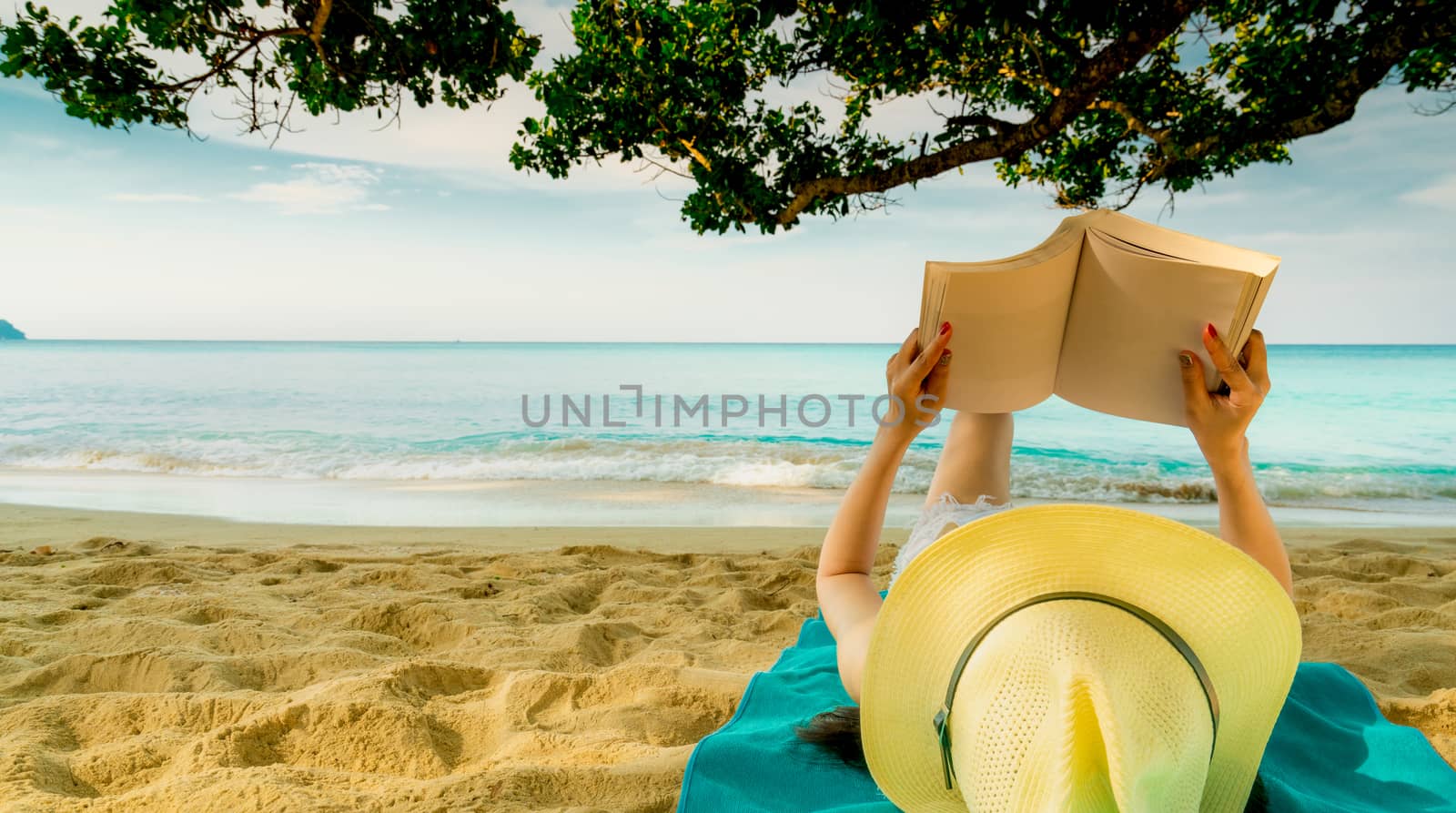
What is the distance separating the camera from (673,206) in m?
30.4

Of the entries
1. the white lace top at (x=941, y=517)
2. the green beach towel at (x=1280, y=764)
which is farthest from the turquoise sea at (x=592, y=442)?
the green beach towel at (x=1280, y=764)

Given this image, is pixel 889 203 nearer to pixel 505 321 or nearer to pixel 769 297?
pixel 769 297

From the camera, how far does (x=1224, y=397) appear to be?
1.67 metres

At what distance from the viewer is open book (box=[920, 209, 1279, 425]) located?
5.03ft

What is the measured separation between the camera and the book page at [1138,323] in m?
1.53

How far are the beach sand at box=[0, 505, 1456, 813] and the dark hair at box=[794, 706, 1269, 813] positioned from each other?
336mm

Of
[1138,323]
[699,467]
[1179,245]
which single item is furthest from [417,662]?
[699,467]

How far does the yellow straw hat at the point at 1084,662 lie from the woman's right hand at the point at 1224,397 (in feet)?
2.17

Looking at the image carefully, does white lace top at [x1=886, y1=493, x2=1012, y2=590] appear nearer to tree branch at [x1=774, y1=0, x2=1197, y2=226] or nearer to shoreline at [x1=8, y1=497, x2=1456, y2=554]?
tree branch at [x1=774, y1=0, x2=1197, y2=226]

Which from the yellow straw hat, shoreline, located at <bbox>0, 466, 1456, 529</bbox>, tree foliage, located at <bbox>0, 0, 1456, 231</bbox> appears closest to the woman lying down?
the yellow straw hat

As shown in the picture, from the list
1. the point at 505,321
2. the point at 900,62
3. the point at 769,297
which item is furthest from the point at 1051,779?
the point at 505,321

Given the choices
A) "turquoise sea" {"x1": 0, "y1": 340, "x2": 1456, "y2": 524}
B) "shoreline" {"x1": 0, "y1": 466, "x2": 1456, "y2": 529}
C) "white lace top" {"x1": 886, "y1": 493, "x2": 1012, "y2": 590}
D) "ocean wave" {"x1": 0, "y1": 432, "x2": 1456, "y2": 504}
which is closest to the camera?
"white lace top" {"x1": 886, "y1": 493, "x2": 1012, "y2": 590}

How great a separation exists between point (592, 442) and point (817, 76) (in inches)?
329

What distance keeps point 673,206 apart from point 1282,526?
26.4m
